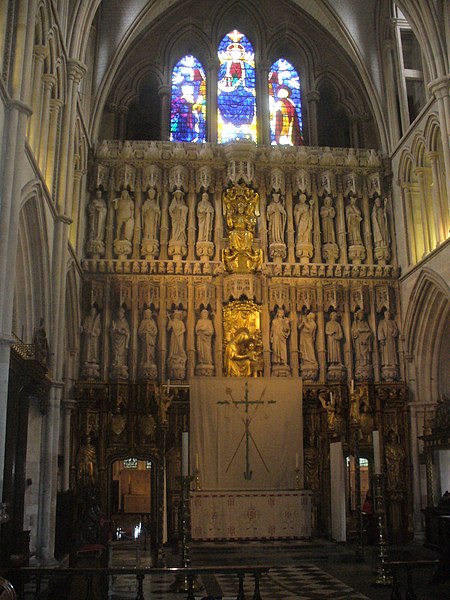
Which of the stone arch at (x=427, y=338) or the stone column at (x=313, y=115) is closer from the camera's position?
the stone arch at (x=427, y=338)

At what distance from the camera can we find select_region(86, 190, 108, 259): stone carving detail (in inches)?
731

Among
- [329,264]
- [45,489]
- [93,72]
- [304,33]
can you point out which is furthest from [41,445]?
[304,33]

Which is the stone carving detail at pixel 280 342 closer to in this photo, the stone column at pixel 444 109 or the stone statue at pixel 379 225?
the stone statue at pixel 379 225

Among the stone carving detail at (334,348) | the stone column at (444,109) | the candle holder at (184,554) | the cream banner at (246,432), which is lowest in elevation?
the candle holder at (184,554)

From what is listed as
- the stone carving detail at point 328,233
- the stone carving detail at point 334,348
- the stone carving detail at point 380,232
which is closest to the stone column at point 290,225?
the stone carving detail at point 328,233

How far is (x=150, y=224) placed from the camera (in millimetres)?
18984

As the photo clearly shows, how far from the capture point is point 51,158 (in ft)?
46.5

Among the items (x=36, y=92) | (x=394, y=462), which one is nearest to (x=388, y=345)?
(x=394, y=462)

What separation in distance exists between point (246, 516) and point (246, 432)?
219 cm

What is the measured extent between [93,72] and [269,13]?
5.96m

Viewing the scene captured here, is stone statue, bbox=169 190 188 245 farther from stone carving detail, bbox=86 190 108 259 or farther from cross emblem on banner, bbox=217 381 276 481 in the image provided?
cross emblem on banner, bbox=217 381 276 481

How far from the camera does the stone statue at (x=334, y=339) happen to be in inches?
720

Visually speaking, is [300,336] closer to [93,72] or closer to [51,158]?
[51,158]

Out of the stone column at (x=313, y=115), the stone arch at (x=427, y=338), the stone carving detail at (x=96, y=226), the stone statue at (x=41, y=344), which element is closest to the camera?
the stone statue at (x=41, y=344)
